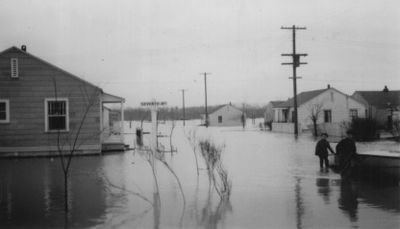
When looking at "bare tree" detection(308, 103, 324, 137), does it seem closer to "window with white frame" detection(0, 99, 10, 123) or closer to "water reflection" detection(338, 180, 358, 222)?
"window with white frame" detection(0, 99, 10, 123)

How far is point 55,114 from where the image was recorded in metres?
22.2

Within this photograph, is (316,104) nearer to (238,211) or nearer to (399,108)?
(399,108)

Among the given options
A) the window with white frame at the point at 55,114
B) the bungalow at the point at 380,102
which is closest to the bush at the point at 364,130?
the window with white frame at the point at 55,114

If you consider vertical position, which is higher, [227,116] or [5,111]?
[227,116]

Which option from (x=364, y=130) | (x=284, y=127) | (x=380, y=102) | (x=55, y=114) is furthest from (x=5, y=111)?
(x=380, y=102)

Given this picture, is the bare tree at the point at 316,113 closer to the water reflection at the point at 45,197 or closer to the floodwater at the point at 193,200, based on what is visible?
the floodwater at the point at 193,200

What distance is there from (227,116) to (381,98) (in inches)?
1340

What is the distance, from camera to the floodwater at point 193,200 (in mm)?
8266

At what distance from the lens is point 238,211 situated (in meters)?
9.07

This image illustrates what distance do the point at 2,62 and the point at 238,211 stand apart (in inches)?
645

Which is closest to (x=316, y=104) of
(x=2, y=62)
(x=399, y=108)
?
(x=399, y=108)

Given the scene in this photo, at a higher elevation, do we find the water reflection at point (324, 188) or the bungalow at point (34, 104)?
the bungalow at point (34, 104)

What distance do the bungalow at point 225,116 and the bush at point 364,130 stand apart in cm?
5495

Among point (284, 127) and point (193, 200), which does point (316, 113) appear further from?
point (193, 200)
